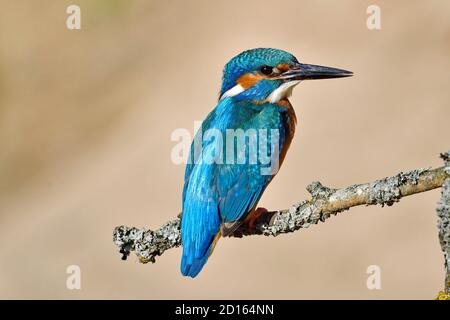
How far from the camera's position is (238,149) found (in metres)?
4.13

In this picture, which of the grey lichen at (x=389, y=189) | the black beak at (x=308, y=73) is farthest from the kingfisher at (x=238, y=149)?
the grey lichen at (x=389, y=189)

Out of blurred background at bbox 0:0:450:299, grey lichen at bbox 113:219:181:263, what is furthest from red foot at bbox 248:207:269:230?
blurred background at bbox 0:0:450:299

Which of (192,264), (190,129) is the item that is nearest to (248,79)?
(192,264)

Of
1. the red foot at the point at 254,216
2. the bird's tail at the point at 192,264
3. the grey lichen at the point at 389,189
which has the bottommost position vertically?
the bird's tail at the point at 192,264

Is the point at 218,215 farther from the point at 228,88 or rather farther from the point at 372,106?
the point at 372,106

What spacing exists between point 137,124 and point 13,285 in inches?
67.6

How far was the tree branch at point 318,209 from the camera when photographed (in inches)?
123

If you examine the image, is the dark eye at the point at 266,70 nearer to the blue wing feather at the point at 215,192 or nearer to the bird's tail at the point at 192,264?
the blue wing feather at the point at 215,192

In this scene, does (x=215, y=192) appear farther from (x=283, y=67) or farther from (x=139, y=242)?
(x=283, y=67)

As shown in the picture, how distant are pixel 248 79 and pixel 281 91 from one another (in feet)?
0.58

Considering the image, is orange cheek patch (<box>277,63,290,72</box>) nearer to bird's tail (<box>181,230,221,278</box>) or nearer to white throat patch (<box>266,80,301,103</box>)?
white throat patch (<box>266,80,301,103</box>)

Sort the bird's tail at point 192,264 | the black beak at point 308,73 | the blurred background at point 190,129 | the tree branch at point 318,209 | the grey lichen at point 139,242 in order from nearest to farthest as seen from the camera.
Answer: the tree branch at point 318,209 → the grey lichen at point 139,242 → the bird's tail at point 192,264 → the black beak at point 308,73 → the blurred background at point 190,129

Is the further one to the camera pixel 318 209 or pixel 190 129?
pixel 190 129

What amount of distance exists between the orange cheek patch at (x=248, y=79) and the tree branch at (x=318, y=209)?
753 millimetres
